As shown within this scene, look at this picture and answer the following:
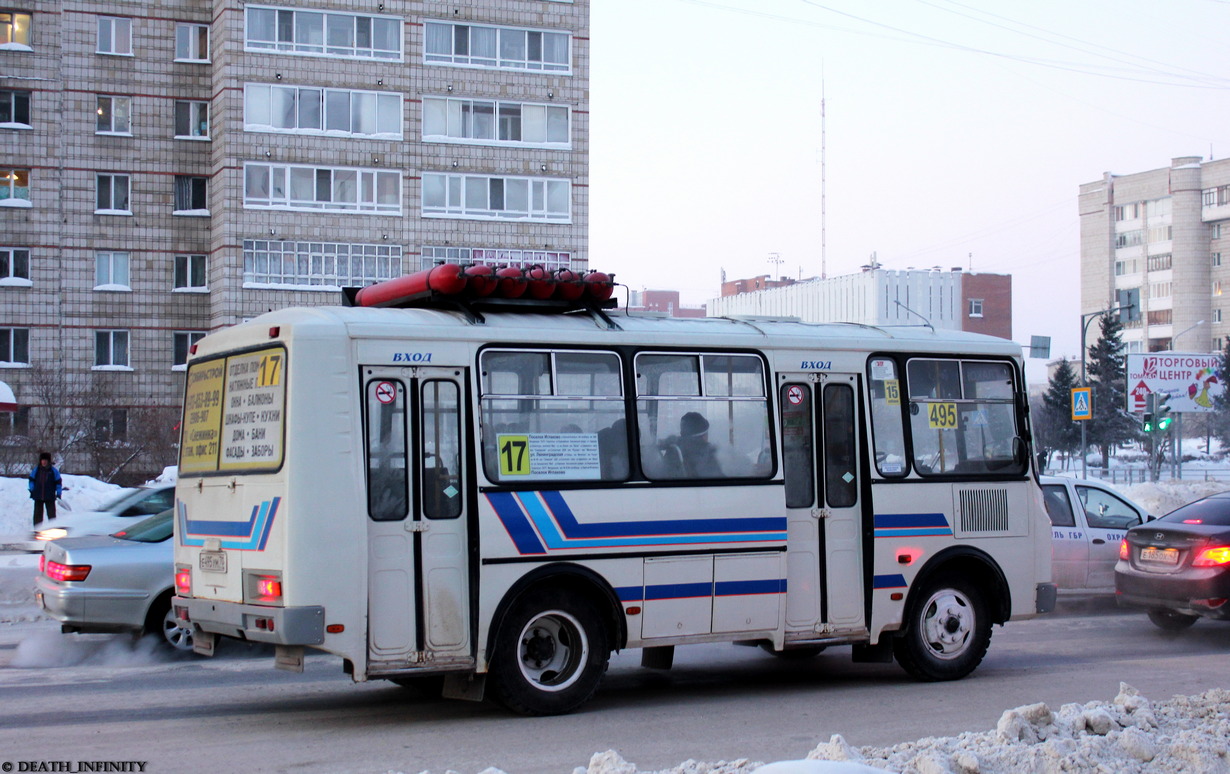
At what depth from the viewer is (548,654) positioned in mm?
8938

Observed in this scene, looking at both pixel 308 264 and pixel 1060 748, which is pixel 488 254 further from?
pixel 1060 748

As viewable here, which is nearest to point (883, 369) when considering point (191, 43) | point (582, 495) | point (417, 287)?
point (582, 495)

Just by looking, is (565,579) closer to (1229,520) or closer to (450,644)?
(450,644)

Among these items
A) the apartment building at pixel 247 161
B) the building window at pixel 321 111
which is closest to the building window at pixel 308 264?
the apartment building at pixel 247 161

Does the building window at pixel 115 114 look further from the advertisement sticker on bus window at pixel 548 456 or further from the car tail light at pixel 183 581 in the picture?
the advertisement sticker on bus window at pixel 548 456

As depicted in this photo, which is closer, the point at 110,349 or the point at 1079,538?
the point at 1079,538

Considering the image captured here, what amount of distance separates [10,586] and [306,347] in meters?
10.4

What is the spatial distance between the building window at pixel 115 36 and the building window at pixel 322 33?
19.0ft

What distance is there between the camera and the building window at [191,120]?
153 feet

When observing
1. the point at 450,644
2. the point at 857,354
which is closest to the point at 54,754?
the point at 450,644

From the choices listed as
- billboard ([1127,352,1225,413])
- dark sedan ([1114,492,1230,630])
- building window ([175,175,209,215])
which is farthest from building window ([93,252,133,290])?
dark sedan ([1114,492,1230,630])

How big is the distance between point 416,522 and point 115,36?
43.8 metres

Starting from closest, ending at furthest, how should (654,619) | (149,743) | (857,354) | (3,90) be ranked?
1. (149,743)
2. (654,619)
3. (857,354)
4. (3,90)

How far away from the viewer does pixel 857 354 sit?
1051cm
